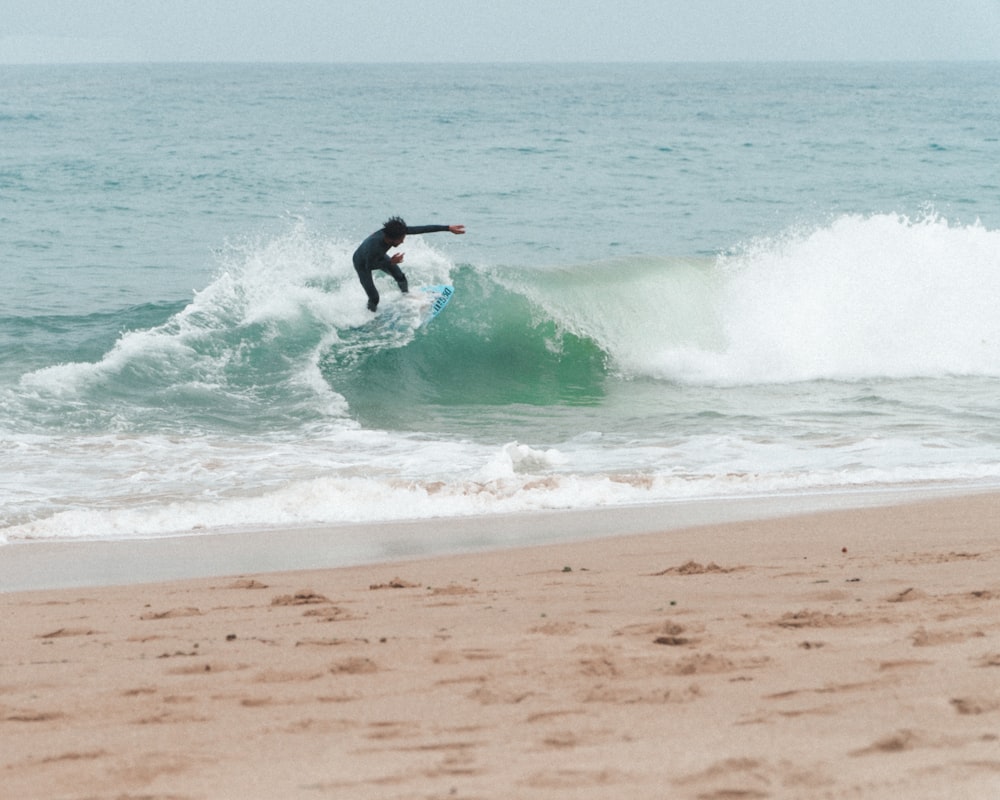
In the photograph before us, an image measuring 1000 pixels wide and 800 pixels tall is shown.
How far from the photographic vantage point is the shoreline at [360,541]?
647 cm

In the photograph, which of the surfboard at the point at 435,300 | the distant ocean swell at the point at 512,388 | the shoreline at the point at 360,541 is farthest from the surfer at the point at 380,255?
the shoreline at the point at 360,541

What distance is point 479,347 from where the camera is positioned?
14766 millimetres

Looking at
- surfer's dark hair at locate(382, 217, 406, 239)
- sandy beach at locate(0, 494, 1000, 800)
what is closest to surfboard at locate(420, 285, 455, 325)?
surfer's dark hair at locate(382, 217, 406, 239)

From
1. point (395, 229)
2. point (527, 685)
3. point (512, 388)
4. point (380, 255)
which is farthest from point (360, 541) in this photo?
point (512, 388)

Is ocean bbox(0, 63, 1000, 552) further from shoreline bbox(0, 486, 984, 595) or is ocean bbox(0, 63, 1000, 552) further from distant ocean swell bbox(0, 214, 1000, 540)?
shoreline bbox(0, 486, 984, 595)

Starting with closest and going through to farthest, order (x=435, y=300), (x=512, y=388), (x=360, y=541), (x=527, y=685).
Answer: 1. (x=527, y=685)
2. (x=360, y=541)
3. (x=512, y=388)
4. (x=435, y=300)

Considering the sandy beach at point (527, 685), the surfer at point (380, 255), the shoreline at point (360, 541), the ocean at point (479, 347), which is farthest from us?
the surfer at point (380, 255)

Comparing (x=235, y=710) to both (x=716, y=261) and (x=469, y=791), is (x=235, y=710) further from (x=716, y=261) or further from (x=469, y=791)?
(x=716, y=261)

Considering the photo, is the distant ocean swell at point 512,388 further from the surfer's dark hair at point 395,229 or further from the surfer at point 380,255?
the surfer's dark hair at point 395,229

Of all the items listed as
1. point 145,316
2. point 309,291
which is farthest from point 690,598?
point 145,316

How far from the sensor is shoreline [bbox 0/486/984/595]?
6.47m

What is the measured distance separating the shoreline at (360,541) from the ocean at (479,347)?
272 mm

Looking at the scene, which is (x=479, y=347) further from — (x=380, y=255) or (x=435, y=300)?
(x=380, y=255)

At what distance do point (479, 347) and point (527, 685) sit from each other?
37.6 feet
